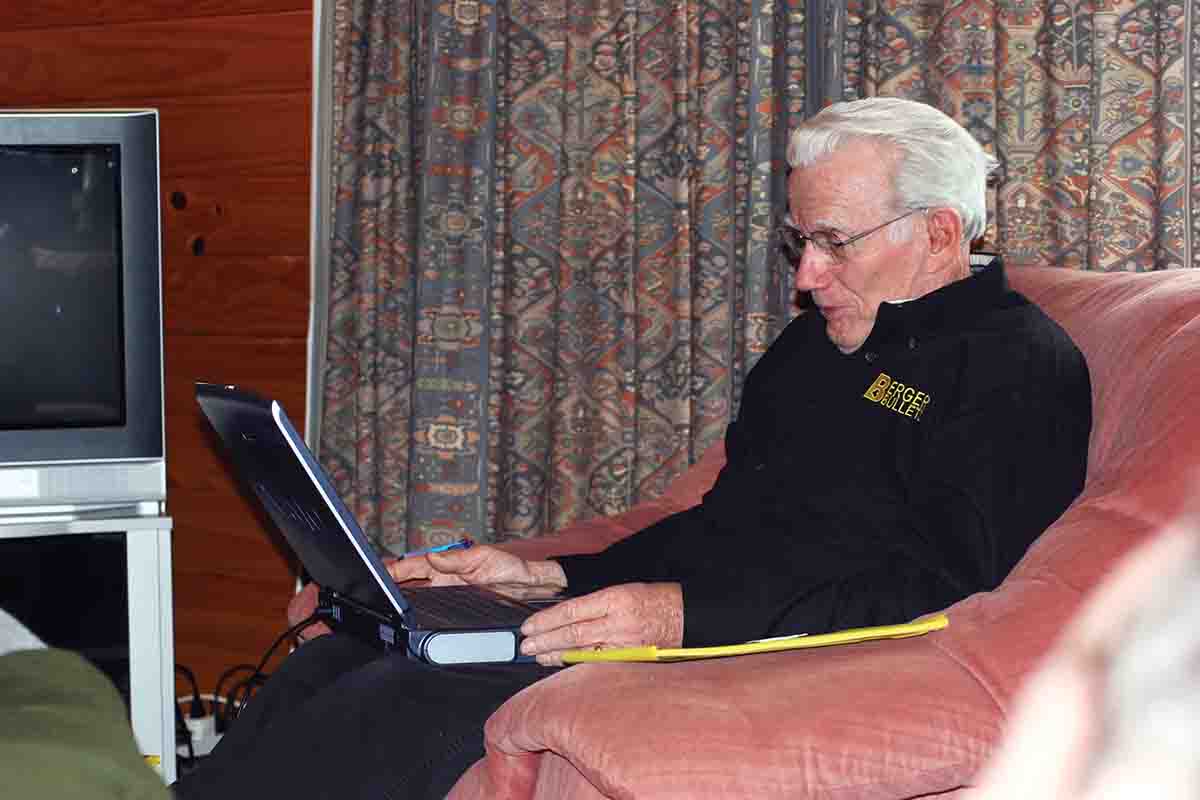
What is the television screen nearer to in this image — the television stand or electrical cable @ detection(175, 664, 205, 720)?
the television stand

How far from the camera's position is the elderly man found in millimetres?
1458

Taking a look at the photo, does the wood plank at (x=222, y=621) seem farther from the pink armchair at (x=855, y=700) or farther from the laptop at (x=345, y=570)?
the pink armchair at (x=855, y=700)

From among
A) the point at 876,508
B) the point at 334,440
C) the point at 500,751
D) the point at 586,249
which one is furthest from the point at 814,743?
the point at 334,440

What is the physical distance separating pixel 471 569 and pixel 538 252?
3.30 ft

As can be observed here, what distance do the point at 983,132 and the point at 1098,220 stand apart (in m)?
0.24

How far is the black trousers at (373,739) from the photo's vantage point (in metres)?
1.39

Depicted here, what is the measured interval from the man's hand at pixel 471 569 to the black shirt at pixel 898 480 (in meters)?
0.05

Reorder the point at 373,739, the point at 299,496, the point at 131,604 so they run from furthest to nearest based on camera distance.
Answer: the point at 131,604 < the point at 299,496 < the point at 373,739

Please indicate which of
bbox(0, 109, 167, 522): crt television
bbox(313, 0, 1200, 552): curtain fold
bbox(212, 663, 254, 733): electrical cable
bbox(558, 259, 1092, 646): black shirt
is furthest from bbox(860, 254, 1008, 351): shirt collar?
bbox(212, 663, 254, 733): electrical cable

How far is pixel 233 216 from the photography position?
2.96 meters

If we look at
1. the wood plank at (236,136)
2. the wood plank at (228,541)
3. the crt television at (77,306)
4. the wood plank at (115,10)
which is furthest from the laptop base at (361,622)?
the wood plank at (115,10)

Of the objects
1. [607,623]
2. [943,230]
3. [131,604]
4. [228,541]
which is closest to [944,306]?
[943,230]

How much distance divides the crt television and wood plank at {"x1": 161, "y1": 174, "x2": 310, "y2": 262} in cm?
50

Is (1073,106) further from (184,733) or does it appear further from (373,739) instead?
(184,733)
